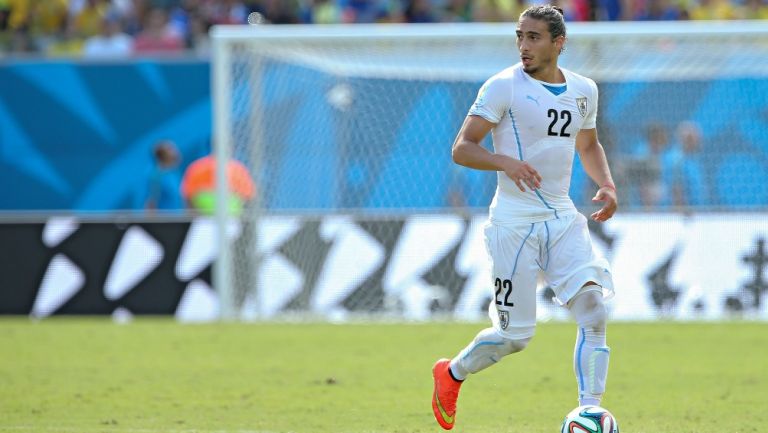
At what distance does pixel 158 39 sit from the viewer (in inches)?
868

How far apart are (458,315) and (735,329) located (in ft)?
10.7

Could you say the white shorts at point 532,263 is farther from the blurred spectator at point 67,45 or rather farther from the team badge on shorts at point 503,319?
the blurred spectator at point 67,45

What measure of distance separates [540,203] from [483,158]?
22.2 inches

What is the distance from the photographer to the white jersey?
22.0 feet

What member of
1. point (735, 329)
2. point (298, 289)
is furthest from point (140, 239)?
point (735, 329)

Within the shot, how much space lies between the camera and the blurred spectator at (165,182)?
19.2 metres

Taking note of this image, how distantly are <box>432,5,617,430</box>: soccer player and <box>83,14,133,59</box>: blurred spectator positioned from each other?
16.0 metres

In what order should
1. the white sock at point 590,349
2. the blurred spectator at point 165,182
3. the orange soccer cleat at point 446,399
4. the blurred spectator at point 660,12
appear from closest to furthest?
the white sock at point 590,349 → the orange soccer cleat at point 446,399 → the blurred spectator at point 660,12 → the blurred spectator at point 165,182

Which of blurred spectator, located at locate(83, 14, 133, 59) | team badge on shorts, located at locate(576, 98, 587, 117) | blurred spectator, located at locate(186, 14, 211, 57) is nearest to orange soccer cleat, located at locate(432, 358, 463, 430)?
team badge on shorts, located at locate(576, 98, 587, 117)

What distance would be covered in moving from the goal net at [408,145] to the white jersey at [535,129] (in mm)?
7612

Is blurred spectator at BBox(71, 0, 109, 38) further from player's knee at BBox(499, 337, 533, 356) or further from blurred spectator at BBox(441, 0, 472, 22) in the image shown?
player's knee at BBox(499, 337, 533, 356)

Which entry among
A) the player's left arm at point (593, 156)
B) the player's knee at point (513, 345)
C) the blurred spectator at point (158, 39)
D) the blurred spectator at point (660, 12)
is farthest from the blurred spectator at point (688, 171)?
the blurred spectator at point (158, 39)

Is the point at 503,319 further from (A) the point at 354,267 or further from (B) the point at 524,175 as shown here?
(A) the point at 354,267

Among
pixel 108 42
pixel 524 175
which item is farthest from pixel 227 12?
pixel 524 175
